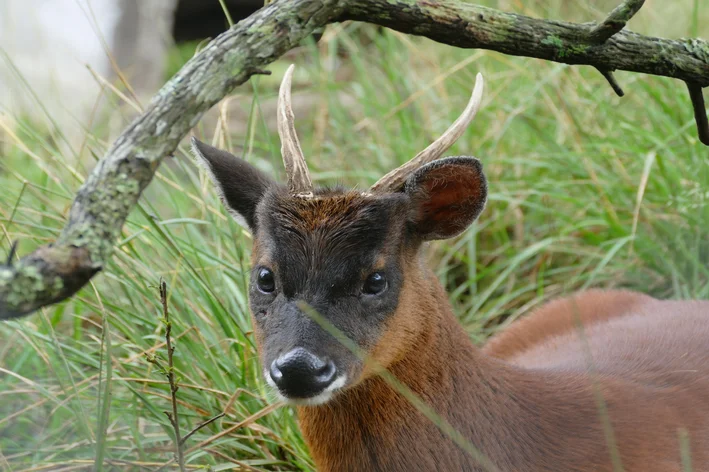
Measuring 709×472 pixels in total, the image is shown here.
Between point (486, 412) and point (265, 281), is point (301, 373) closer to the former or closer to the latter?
point (265, 281)


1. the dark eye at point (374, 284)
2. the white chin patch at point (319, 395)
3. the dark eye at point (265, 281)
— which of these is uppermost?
the dark eye at point (265, 281)

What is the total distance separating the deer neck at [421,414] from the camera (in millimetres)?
2881

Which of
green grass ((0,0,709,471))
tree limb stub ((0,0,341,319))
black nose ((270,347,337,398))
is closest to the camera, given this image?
→ tree limb stub ((0,0,341,319))

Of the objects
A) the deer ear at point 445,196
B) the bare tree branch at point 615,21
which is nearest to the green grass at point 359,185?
the deer ear at point 445,196

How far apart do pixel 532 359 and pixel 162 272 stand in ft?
5.27

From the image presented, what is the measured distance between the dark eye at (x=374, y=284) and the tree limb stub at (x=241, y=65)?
0.72m

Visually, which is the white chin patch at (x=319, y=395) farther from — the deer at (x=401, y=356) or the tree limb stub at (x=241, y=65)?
the tree limb stub at (x=241, y=65)

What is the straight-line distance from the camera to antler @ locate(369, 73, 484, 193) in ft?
9.57

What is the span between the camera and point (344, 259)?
9.18 feet

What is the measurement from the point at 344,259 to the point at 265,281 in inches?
11.6

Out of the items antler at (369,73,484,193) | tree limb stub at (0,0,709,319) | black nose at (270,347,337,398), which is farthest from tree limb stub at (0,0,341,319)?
black nose at (270,347,337,398)

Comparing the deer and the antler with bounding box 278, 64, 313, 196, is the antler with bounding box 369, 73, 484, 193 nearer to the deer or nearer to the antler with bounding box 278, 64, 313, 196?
the deer

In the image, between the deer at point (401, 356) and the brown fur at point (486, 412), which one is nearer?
the deer at point (401, 356)

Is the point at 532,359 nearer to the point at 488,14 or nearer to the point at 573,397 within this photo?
the point at 573,397
